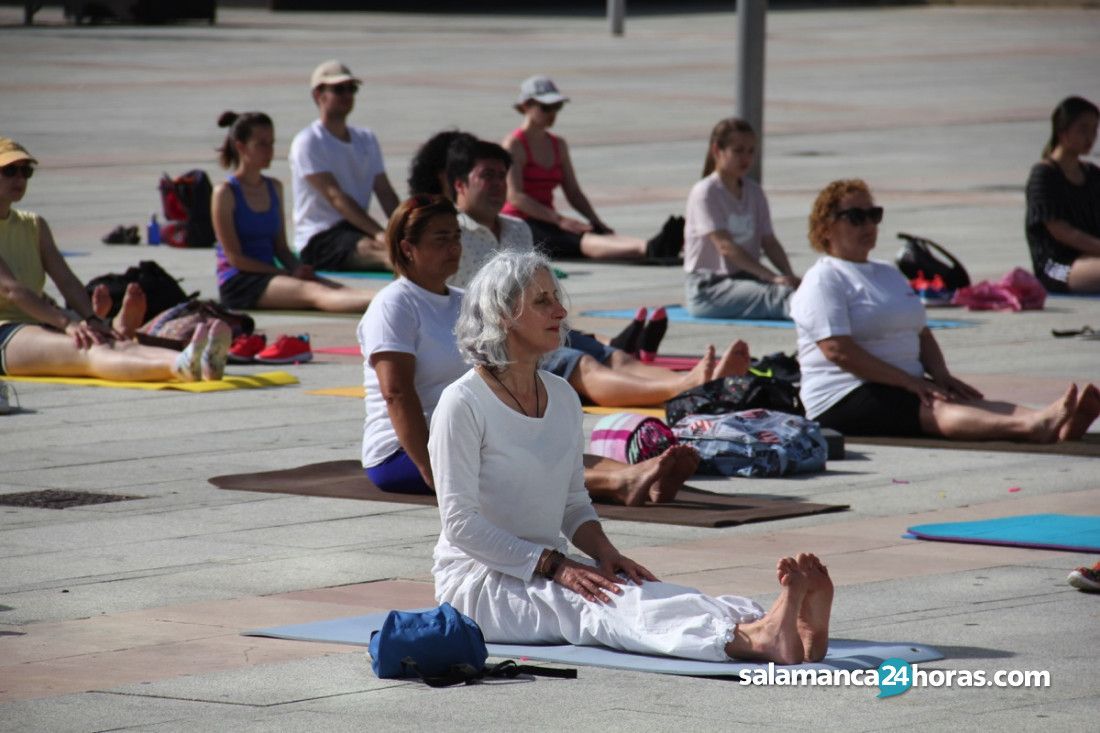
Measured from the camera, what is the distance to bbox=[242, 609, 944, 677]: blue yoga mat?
6035 mm

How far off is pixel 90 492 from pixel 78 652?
274 cm

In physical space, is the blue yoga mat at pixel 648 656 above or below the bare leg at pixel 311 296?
above

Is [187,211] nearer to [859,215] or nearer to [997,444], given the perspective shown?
[859,215]

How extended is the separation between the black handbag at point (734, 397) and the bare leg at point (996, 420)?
26.0 inches

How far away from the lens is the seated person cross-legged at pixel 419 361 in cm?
837

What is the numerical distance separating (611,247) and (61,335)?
692 cm

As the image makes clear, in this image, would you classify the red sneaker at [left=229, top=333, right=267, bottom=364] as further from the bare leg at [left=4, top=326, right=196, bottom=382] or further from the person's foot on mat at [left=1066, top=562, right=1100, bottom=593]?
the person's foot on mat at [left=1066, top=562, right=1100, bottom=593]

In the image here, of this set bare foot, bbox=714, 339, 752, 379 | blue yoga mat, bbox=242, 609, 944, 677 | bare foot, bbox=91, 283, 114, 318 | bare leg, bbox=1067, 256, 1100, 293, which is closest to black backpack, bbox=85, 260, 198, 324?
bare foot, bbox=91, 283, 114, 318

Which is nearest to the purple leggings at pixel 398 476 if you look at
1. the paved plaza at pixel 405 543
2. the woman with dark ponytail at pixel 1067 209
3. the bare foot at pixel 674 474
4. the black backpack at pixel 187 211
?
the paved plaza at pixel 405 543

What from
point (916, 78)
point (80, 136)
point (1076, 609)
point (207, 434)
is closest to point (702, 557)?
point (1076, 609)

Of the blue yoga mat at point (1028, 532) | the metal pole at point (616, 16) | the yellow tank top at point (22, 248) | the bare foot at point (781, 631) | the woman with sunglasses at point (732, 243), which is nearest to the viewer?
the bare foot at point (781, 631)

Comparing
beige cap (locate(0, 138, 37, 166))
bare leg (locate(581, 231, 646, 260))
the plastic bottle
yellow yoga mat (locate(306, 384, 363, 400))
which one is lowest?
the plastic bottle

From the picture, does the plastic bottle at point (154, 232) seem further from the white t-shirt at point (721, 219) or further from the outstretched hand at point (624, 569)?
the outstretched hand at point (624, 569)

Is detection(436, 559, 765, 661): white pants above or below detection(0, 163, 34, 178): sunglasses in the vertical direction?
below
